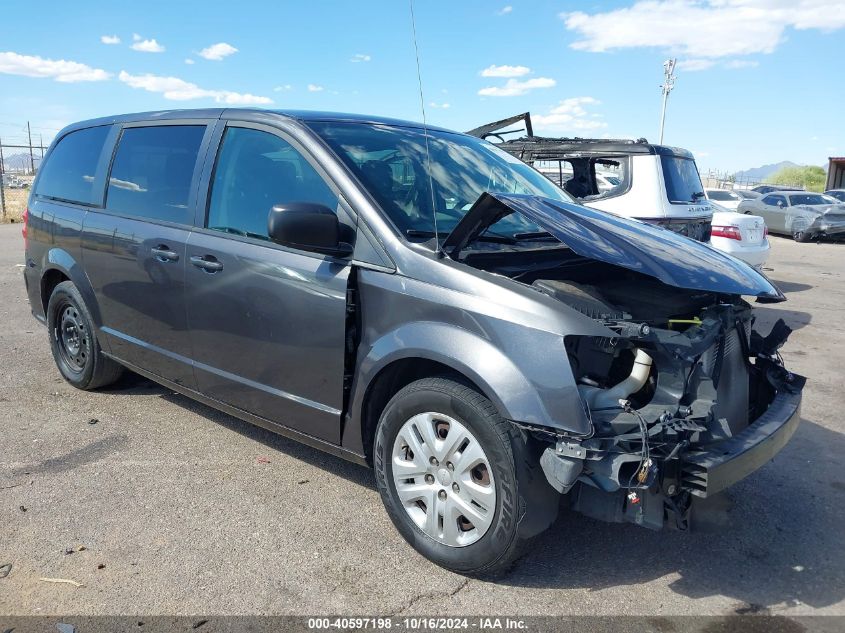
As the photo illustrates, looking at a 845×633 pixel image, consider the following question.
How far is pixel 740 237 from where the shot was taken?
31.4ft

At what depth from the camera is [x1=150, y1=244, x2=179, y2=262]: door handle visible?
155 inches

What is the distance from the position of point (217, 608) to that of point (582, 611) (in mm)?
1422

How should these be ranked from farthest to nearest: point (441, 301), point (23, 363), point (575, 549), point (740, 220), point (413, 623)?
1. point (740, 220)
2. point (23, 363)
3. point (575, 549)
4. point (441, 301)
5. point (413, 623)

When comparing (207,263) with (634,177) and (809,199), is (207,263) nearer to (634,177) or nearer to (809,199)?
(634,177)

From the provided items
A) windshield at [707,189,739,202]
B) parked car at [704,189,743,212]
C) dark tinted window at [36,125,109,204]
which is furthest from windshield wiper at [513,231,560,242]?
windshield at [707,189,739,202]

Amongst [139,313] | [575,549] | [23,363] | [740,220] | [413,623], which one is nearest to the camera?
[413,623]

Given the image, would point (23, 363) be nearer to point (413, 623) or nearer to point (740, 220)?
point (413, 623)

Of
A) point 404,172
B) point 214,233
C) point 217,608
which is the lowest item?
point 217,608

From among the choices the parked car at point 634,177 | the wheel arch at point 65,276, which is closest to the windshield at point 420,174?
the wheel arch at point 65,276

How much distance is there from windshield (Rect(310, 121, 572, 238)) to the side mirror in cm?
28

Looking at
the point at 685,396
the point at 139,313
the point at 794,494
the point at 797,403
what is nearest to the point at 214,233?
the point at 139,313

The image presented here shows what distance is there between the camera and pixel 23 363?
5.89 m

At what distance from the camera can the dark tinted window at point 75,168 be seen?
4.82 m

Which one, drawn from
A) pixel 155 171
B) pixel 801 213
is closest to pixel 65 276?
pixel 155 171
